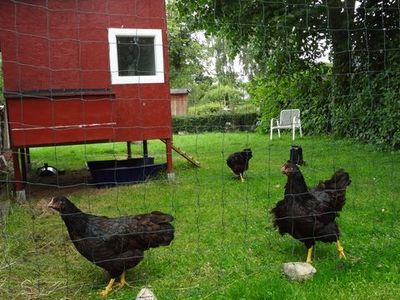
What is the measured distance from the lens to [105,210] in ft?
20.4

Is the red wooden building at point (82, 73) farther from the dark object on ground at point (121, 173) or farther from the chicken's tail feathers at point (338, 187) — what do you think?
the chicken's tail feathers at point (338, 187)

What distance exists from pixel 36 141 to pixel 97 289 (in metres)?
3.76

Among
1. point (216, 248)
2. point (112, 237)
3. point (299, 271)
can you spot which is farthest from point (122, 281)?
point (299, 271)

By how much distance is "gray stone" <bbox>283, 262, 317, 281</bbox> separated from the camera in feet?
11.7

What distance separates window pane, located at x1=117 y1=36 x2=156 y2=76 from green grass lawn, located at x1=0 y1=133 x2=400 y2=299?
2035 mm

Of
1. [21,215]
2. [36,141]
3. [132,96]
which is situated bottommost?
[21,215]

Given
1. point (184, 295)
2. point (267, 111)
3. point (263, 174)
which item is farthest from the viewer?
point (267, 111)

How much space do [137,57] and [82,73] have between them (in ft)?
3.23

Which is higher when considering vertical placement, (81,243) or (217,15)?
(217,15)

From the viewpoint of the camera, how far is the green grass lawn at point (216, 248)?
347cm

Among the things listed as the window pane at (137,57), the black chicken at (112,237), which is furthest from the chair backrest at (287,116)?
the black chicken at (112,237)

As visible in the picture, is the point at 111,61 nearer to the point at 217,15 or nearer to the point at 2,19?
the point at 2,19

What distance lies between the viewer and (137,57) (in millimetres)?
7727

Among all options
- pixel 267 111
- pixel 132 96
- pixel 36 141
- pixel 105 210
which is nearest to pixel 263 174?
pixel 132 96
